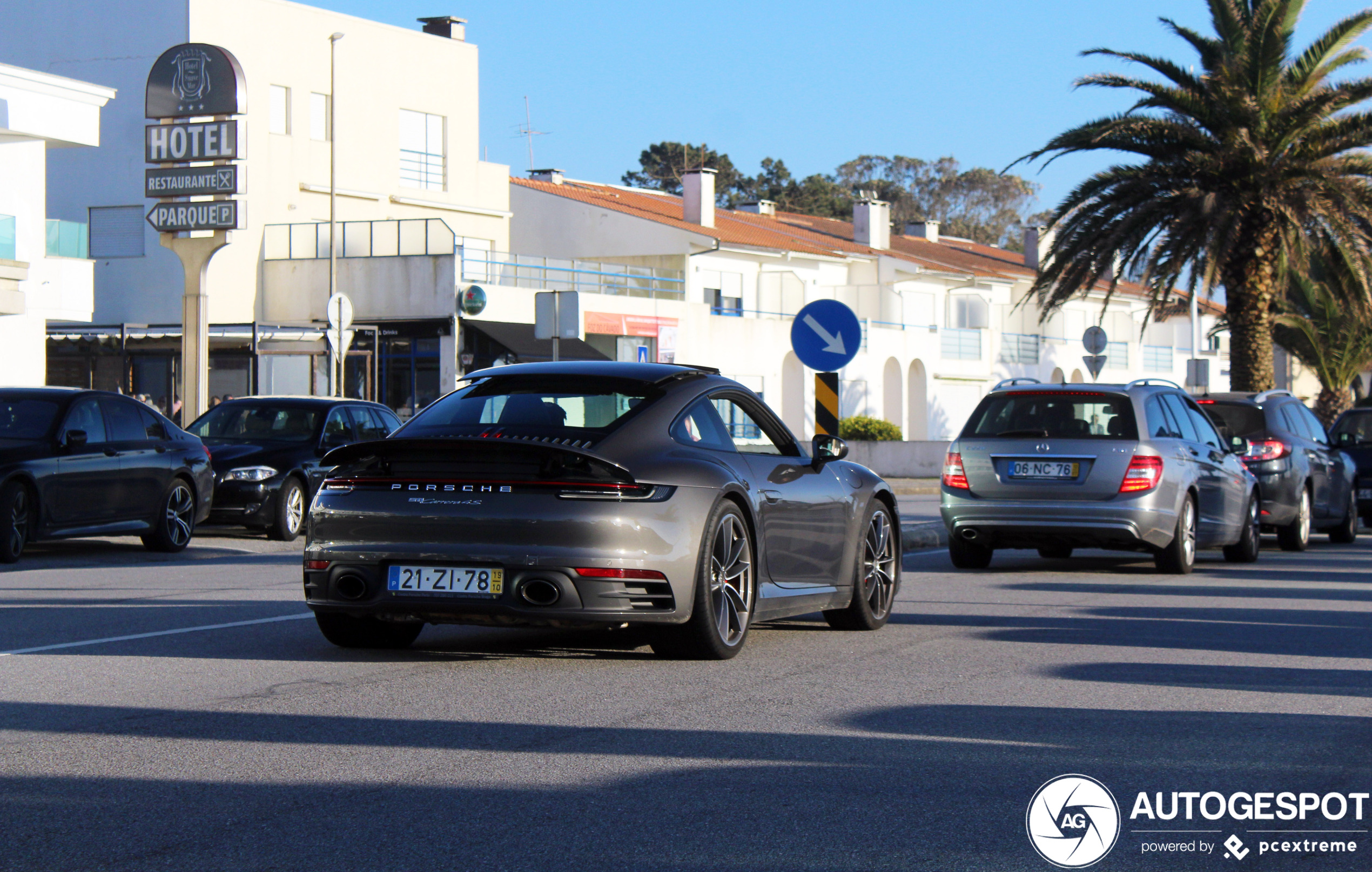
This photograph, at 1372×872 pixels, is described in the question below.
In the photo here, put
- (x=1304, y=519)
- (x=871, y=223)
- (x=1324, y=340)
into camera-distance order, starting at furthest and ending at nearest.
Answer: (x=871, y=223) → (x=1324, y=340) → (x=1304, y=519)

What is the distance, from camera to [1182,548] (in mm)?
→ 14102

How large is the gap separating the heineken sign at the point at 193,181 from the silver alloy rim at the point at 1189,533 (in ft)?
55.9

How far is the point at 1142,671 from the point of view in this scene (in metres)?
8.26

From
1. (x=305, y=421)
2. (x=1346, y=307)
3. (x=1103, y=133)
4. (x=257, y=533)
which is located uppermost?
(x=1103, y=133)

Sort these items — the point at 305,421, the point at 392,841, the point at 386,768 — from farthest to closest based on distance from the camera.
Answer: the point at 305,421 < the point at 386,768 < the point at 392,841

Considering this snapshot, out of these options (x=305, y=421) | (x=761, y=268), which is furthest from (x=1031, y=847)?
(x=761, y=268)

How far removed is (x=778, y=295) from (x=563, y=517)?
5021cm

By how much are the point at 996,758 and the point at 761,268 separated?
51947mm

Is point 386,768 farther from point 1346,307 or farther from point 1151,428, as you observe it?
point 1346,307

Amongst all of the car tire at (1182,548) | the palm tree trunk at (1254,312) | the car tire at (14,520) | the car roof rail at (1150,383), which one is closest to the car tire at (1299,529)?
the car roof rail at (1150,383)

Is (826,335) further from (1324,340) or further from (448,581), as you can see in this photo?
(1324,340)

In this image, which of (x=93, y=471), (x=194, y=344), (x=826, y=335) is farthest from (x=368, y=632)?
(x=194, y=344)

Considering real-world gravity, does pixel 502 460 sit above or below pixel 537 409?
below

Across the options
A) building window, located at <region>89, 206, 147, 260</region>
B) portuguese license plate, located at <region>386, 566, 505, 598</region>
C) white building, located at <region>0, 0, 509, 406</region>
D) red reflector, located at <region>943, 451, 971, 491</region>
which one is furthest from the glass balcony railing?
portuguese license plate, located at <region>386, 566, 505, 598</region>
